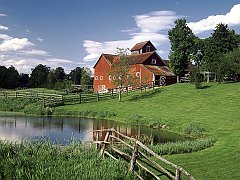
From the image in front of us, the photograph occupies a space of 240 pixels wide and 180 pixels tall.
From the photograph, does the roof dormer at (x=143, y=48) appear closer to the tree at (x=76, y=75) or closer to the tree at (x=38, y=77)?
the tree at (x=38, y=77)

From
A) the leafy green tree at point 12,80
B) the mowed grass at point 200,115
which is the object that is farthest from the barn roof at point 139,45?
the leafy green tree at point 12,80

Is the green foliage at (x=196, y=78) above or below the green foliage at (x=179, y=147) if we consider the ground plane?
above

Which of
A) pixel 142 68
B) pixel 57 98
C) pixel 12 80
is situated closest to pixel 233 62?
pixel 142 68

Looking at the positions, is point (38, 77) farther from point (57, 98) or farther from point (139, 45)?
point (57, 98)

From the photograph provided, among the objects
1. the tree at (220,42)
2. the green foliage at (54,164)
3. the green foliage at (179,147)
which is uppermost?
the tree at (220,42)

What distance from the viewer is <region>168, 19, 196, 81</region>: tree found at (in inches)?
2457

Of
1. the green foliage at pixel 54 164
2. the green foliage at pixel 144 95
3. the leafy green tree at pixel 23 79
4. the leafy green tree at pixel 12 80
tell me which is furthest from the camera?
the leafy green tree at pixel 23 79

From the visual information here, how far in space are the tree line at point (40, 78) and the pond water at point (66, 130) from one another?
64.5 meters

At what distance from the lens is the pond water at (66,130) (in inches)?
948

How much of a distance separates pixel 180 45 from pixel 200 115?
31.0 metres

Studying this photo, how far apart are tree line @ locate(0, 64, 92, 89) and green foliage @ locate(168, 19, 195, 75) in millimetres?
42090

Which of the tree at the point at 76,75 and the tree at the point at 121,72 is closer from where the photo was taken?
the tree at the point at 121,72

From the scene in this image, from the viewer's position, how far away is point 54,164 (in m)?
11.6

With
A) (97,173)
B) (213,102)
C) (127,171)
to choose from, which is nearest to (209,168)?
(127,171)
